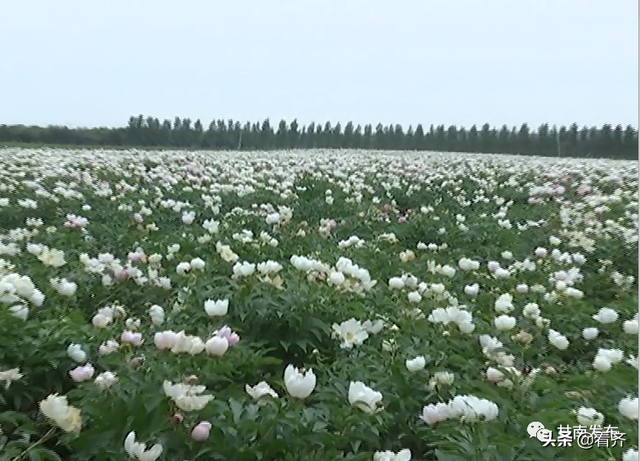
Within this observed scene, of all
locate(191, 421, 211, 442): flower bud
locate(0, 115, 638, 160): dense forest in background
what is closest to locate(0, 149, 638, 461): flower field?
locate(191, 421, 211, 442): flower bud

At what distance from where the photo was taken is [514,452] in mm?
1898

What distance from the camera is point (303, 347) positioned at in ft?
9.53

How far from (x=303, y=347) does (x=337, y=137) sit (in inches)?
1378

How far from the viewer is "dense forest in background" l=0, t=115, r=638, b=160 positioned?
3123 cm

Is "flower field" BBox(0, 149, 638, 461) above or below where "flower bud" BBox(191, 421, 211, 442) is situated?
below

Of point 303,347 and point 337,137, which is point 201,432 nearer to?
point 303,347

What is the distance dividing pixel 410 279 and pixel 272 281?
3.14 ft

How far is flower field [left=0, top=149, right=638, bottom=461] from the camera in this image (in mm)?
1895

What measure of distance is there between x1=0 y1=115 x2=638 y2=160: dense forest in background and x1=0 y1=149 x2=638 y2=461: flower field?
2700cm

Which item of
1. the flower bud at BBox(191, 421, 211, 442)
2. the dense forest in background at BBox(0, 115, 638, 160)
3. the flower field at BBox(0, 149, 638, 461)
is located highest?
the flower bud at BBox(191, 421, 211, 442)

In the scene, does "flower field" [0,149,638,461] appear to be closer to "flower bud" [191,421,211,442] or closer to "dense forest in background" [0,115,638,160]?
"flower bud" [191,421,211,442]

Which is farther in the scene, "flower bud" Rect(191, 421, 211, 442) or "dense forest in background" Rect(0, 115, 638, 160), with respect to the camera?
"dense forest in background" Rect(0, 115, 638, 160)

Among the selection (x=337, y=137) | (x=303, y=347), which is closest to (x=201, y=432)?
(x=303, y=347)

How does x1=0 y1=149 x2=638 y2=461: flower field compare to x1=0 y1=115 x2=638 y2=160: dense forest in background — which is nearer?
x1=0 y1=149 x2=638 y2=461: flower field
